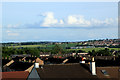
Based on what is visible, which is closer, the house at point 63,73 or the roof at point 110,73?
the house at point 63,73

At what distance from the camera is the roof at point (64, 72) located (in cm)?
3531

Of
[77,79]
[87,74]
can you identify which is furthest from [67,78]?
[87,74]

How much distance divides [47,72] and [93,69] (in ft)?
19.9

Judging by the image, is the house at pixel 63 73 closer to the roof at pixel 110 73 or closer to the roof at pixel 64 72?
the roof at pixel 64 72

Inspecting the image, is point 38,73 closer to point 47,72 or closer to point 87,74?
point 47,72

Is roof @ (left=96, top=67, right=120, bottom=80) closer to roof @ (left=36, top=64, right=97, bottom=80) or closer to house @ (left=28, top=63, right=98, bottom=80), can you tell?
house @ (left=28, top=63, right=98, bottom=80)

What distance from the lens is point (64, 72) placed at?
120 feet

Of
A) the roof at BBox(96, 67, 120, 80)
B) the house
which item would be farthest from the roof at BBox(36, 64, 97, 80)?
the roof at BBox(96, 67, 120, 80)

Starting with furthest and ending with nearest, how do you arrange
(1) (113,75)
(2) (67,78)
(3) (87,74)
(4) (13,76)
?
(4) (13,76)
(1) (113,75)
(3) (87,74)
(2) (67,78)

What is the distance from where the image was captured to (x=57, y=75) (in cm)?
3566

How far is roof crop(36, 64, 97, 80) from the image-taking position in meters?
35.3

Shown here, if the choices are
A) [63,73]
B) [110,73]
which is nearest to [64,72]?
[63,73]

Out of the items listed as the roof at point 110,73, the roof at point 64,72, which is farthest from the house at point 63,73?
the roof at point 110,73

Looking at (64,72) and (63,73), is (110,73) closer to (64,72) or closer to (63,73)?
(64,72)
